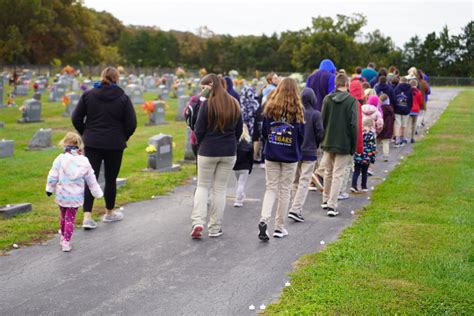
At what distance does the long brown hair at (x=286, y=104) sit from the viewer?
25.3ft

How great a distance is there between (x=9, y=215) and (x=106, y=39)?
8039cm

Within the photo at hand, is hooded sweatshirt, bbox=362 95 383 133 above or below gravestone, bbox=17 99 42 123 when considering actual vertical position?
above

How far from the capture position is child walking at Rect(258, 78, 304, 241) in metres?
7.72

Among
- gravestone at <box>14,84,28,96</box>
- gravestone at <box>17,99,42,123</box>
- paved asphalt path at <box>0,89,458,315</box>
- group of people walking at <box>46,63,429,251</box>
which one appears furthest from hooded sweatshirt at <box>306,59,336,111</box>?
gravestone at <box>14,84,28,96</box>

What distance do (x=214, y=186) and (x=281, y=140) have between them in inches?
39.6

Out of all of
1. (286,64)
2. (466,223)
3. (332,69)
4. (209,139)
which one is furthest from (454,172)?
(286,64)

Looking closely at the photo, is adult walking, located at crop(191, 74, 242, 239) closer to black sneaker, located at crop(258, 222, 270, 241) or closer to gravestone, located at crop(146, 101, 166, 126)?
black sneaker, located at crop(258, 222, 270, 241)

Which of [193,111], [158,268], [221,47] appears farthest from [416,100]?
[221,47]

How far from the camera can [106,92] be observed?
820cm

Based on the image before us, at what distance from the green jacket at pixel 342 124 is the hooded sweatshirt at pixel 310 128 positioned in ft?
2.04

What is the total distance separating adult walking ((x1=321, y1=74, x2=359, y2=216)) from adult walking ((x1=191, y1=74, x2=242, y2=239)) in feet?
6.40

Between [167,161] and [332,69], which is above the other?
[332,69]

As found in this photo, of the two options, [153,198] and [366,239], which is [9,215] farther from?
[366,239]

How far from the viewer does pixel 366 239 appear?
7703 mm
